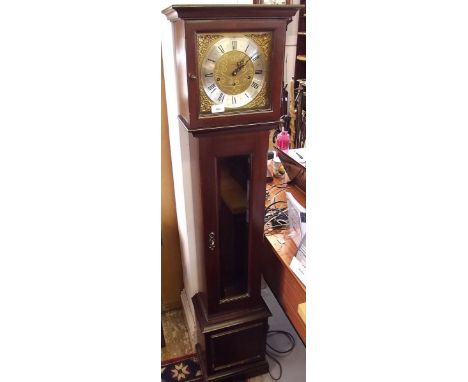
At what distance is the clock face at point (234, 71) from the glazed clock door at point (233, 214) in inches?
4.3

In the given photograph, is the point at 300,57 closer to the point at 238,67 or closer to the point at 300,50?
the point at 300,50

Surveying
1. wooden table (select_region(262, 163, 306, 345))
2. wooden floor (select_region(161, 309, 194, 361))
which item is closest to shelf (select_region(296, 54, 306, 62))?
wooden table (select_region(262, 163, 306, 345))

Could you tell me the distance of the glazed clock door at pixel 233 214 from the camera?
1280mm

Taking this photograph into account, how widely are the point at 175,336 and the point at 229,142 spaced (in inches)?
50.9

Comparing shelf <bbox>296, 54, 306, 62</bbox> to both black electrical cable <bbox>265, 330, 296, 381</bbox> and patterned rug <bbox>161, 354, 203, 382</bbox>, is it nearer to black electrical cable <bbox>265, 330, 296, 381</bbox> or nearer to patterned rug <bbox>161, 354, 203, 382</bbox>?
black electrical cable <bbox>265, 330, 296, 381</bbox>

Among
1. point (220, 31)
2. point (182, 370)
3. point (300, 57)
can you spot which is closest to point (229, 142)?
point (220, 31)

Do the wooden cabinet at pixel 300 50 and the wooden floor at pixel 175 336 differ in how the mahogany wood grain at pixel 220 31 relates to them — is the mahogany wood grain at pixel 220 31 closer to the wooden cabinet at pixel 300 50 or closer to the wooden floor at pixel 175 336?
the wooden floor at pixel 175 336

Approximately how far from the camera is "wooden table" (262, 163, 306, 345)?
4.48ft

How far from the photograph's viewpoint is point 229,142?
126cm
